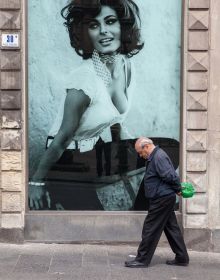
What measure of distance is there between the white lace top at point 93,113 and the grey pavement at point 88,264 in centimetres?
148

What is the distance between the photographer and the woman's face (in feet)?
26.0

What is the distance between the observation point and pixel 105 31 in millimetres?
7945

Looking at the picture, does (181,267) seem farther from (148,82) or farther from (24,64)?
(24,64)

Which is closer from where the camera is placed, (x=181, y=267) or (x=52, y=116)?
(x=181, y=267)

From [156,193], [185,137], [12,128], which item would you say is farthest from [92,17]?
[156,193]

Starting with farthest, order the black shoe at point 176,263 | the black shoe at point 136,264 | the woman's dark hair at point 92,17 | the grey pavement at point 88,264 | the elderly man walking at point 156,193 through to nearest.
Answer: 1. the woman's dark hair at point 92,17
2. the black shoe at point 176,263
3. the black shoe at point 136,264
4. the elderly man walking at point 156,193
5. the grey pavement at point 88,264

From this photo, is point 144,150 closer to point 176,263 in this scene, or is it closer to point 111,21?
point 176,263

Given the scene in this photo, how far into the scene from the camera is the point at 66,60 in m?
7.88

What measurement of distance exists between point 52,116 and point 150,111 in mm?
1403

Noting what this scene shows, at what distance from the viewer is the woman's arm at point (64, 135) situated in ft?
26.0

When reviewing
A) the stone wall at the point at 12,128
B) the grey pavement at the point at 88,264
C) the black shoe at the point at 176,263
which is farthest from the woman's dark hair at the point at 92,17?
the black shoe at the point at 176,263

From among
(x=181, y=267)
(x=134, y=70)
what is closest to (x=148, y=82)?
(x=134, y=70)

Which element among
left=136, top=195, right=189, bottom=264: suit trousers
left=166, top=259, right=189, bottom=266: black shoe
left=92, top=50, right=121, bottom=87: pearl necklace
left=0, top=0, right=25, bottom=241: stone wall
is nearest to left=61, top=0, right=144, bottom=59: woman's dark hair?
left=92, top=50, right=121, bottom=87: pearl necklace

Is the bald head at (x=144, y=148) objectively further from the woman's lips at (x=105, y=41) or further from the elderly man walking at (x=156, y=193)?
the woman's lips at (x=105, y=41)
